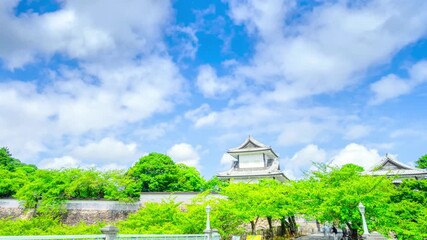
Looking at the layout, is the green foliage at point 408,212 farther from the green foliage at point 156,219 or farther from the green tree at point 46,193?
the green tree at point 46,193

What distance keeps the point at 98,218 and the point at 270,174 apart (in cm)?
1848

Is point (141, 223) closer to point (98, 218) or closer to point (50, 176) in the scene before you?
point (98, 218)

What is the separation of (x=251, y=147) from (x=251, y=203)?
17.3 meters

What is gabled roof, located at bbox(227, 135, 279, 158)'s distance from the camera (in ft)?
123

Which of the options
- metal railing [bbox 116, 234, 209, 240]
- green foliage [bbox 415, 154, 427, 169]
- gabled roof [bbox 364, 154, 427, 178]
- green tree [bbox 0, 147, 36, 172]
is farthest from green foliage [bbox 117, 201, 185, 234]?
green foliage [bbox 415, 154, 427, 169]

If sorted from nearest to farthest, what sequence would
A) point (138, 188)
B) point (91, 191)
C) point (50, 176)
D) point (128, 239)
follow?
point (128, 239) < point (50, 176) < point (91, 191) < point (138, 188)

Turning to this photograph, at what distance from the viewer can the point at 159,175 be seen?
36781 mm

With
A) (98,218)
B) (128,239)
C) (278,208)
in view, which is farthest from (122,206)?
(128,239)

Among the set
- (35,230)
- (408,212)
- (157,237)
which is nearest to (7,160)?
(35,230)

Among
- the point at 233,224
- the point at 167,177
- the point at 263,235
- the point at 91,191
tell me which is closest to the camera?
the point at 233,224

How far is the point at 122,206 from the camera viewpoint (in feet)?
100

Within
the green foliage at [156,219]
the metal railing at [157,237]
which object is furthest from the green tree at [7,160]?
the metal railing at [157,237]

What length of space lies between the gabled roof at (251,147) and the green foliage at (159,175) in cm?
695

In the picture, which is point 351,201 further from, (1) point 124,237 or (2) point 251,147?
(2) point 251,147
